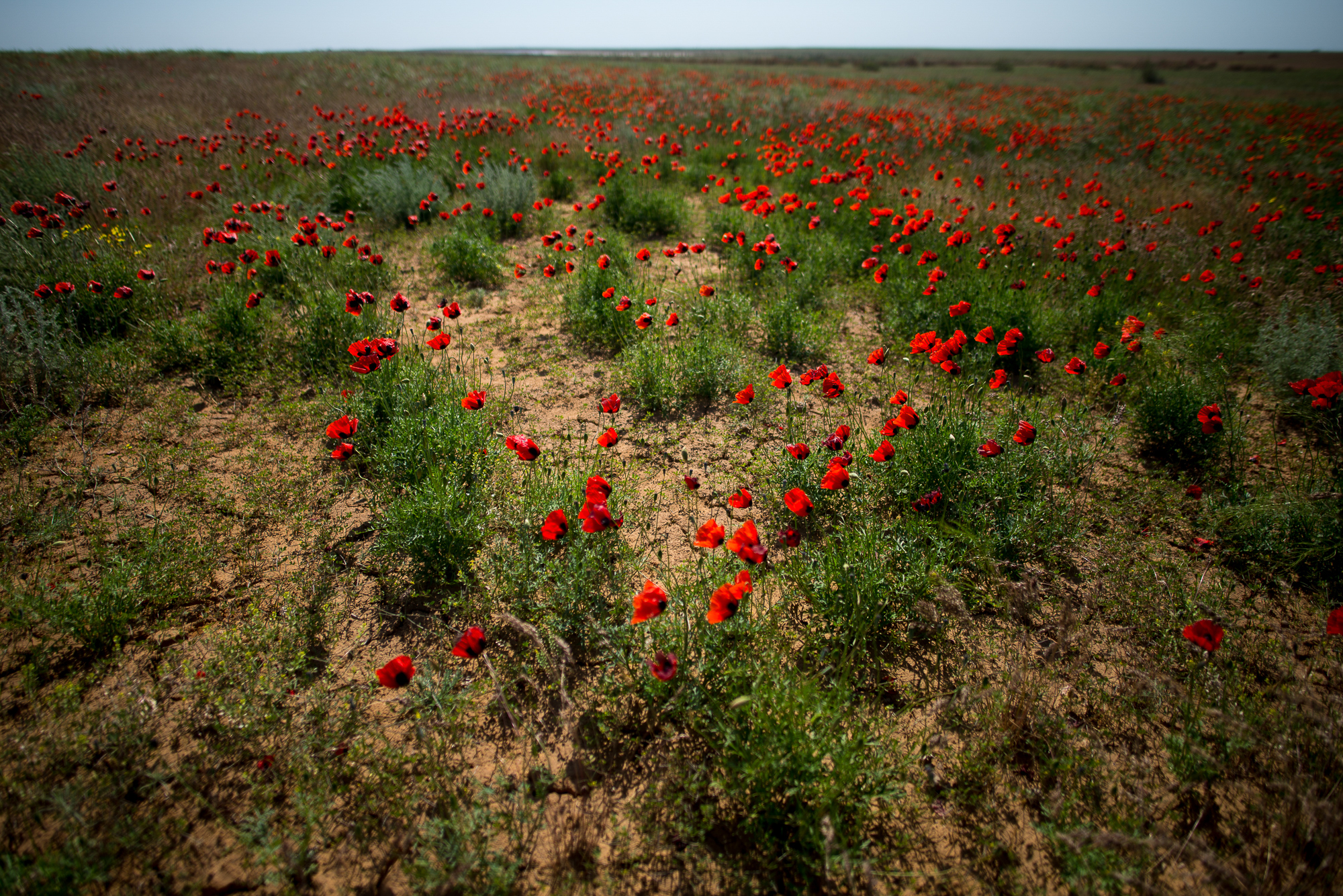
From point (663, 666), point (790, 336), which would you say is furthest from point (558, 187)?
point (663, 666)

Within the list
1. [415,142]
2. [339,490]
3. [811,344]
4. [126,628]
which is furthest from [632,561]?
[415,142]

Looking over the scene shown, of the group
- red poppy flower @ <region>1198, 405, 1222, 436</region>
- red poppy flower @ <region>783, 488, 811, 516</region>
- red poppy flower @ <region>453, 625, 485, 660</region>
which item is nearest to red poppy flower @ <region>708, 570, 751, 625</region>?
red poppy flower @ <region>783, 488, 811, 516</region>

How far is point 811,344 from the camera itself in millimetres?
4688

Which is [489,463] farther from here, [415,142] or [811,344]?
[415,142]

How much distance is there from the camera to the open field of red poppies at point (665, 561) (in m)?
1.83

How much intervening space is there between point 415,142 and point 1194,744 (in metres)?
10.1

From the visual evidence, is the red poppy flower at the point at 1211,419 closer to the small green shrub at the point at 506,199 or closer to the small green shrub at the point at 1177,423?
the small green shrub at the point at 1177,423

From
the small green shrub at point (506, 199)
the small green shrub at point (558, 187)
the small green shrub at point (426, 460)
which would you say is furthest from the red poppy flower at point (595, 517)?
the small green shrub at point (558, 187)

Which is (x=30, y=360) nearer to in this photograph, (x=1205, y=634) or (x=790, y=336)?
(x=790, y=336)

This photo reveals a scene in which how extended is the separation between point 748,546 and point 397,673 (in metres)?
1.34

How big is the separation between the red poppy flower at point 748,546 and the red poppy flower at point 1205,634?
1.57 m

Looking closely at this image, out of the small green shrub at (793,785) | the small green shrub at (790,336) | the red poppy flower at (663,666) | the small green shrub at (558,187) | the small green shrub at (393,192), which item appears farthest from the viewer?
the small green shrub at (558,187)

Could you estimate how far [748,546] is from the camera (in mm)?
2061

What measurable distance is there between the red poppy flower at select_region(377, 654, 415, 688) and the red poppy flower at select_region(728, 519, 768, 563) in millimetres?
1240
